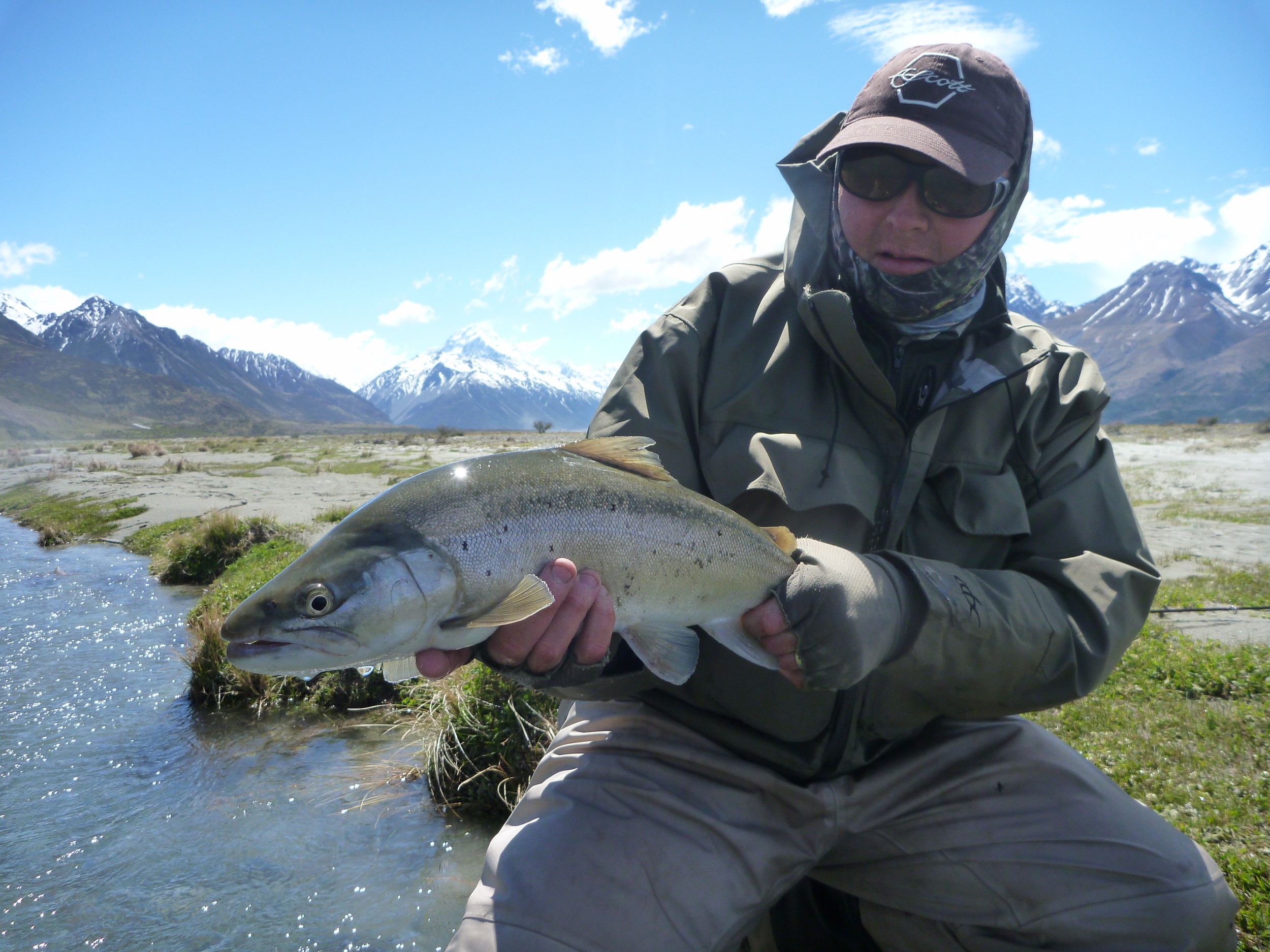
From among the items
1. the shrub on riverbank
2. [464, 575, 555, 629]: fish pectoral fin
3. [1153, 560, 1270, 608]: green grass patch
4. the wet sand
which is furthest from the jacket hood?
the shrub on riverbank

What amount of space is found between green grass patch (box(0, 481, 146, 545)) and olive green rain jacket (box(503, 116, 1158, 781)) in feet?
71.7

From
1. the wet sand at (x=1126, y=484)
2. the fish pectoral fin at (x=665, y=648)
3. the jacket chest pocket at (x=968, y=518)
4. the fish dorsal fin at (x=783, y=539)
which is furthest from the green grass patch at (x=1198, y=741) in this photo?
the fish pectoral fin at (x=665, y=648)

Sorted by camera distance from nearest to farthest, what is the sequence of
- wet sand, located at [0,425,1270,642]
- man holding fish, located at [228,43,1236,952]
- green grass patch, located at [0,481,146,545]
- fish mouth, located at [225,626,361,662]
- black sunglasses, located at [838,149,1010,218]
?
1. fish mouth, located at [225,626,361,662]
2. man holding fish, located at [228,43,1236,952]
3. black sunglasses, located at [838,149,1010,218]
4. wet sand, located at [0,425,1270,642]
5. green grass patch, located at [0,481,146,545]

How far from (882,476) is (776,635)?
981 mm

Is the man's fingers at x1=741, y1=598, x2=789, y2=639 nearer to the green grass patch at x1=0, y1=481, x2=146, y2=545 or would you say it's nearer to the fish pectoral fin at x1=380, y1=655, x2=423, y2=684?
the fish pectoral fin at x1=380, y1=655, x2=423, y2=684

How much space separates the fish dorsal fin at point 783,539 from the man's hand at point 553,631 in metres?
0.74

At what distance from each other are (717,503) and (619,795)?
1.29 m

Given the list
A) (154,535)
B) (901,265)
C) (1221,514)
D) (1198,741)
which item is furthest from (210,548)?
(1221,514)

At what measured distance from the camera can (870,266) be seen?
3.36 m

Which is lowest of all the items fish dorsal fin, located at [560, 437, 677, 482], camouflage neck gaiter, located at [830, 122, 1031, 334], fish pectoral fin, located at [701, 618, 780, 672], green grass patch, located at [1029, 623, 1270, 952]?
green grass patch, located at [1029, 623, 1270, 952]

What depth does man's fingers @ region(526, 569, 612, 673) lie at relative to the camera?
2.66 m

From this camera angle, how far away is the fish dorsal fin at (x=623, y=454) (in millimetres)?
2975

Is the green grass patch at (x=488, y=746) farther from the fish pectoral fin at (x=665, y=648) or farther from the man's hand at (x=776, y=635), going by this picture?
the man's hand at (x=776, y=635)

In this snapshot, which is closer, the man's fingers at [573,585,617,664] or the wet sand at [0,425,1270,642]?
the man's fingers at [573,585,617,664]
